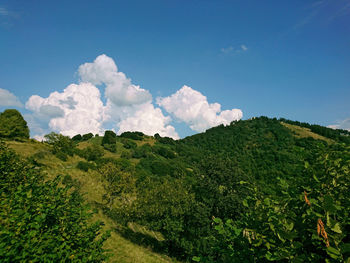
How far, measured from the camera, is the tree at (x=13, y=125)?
2056 inches

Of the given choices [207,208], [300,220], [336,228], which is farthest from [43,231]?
[207,208]

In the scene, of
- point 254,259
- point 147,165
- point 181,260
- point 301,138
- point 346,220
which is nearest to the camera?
point 346,220

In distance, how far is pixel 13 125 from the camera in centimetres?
5544

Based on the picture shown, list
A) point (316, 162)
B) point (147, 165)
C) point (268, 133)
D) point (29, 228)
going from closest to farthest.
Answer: point (316, 162) < point (29, 228) < point (147, 165) < point (268, 133)

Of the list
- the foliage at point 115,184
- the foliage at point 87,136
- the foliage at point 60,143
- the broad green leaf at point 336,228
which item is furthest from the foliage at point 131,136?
the broad green leaf at point 336,228

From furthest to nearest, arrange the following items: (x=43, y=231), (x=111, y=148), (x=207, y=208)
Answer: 1. (x=111, y=148)
2. (x=207, y=208)
3. (x=43, y=231)

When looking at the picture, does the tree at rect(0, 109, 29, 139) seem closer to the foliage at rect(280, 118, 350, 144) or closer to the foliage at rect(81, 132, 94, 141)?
the foliage at rect(81, 132, 94, 141)

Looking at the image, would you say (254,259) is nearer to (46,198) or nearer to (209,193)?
(46,198)

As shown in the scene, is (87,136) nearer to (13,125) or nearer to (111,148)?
(111,148)

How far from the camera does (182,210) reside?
22.9 m

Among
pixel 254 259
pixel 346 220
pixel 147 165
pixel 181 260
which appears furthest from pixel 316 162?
pixel 147 165

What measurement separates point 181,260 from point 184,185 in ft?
32.0

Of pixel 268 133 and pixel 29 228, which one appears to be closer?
pixel 29 228

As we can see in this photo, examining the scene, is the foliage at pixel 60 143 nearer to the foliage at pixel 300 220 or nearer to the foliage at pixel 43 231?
the foliage at pixel 43 231
